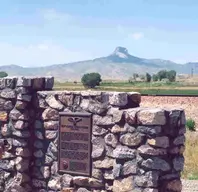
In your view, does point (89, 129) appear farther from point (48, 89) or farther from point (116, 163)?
point (48, 89)

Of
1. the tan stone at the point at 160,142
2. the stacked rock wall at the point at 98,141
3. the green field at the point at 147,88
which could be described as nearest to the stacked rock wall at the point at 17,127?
the stacked rock wall at the point at 98,141

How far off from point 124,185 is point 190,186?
6.43 m

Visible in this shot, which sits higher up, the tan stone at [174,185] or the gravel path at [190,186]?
the tan stone at [174,185]

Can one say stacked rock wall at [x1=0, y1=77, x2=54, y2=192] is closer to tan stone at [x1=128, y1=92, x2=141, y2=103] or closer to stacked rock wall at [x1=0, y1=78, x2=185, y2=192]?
stacked rock wall at [x1=0, y1=78, x2=185, y2=192]

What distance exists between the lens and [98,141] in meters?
7.79

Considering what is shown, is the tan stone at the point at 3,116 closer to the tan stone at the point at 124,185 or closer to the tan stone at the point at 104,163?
the tan stone at the point at 104,163

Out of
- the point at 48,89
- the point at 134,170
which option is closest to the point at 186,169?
the point at 48,89

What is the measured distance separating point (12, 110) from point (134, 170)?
2.61m

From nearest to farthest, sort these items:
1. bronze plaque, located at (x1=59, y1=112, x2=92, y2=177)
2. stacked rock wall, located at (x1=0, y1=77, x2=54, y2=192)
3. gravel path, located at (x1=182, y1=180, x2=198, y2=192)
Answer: bronze plaque, located at (x1=59, y1=112, x2=92, y2=177) → stacked rock wall, located at (x1=0, y1=77, x2=54, y2=192) → gravel path, located at (x1=182, y1=180, x2=198, y2=192)

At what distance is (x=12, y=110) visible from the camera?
8.71 meters

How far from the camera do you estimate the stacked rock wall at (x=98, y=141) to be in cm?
703

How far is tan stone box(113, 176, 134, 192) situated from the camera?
7.19 meters

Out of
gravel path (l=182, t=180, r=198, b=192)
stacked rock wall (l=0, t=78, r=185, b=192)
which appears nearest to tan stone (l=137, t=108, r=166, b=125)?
stacked rock wall (l=0, t=78, r=185, b=192)

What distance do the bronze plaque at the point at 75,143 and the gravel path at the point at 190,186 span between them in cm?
546
